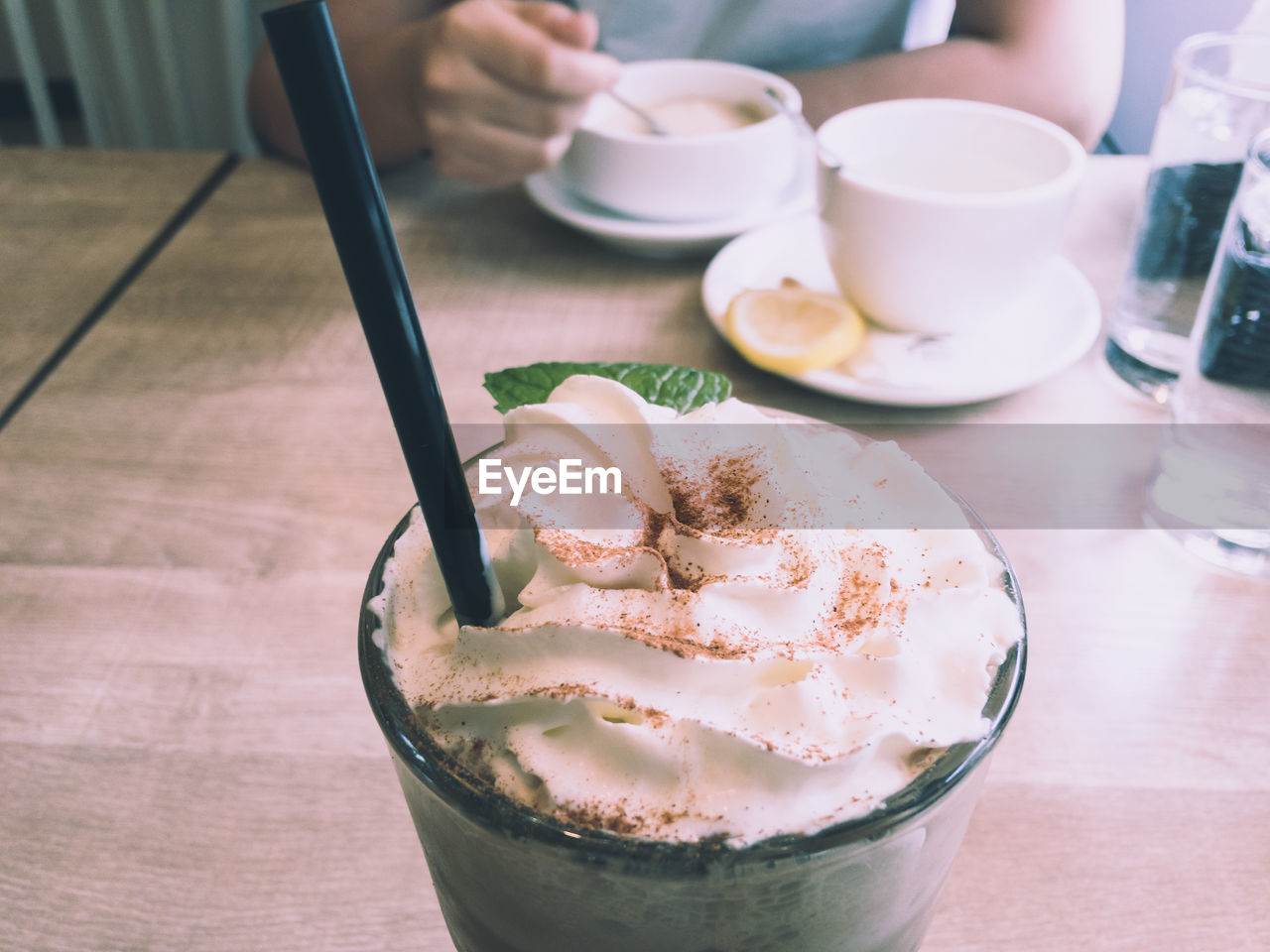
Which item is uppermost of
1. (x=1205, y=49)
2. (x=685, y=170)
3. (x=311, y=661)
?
(x=1205, y=49)

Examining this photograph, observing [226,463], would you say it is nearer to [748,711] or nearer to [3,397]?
[3,397]

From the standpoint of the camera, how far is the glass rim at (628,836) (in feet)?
0.99

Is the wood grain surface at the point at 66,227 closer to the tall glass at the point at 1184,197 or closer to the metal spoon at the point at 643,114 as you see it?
the metal spoon at the point at 643,114

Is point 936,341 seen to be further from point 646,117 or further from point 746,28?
point 746,28

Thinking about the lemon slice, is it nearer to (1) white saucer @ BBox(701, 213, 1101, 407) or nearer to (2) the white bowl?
(1) white saucer @ BBox(701, 213, 1101, 407)

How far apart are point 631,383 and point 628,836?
1.05ft

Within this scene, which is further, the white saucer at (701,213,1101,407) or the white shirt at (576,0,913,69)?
the white shirt at (576,0,913,69)

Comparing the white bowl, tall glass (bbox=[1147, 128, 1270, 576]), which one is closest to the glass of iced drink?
tall glass (bbox=[1147, 128, 1270, 576])

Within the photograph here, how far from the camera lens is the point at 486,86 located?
1219 millimetres

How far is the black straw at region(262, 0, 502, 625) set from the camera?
288 millimetres

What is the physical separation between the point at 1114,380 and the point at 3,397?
108 cm

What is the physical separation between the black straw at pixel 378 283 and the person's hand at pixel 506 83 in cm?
91

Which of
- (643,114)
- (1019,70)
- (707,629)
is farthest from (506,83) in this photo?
(707,629)

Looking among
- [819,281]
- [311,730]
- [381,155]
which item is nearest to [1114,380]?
[819,281]
